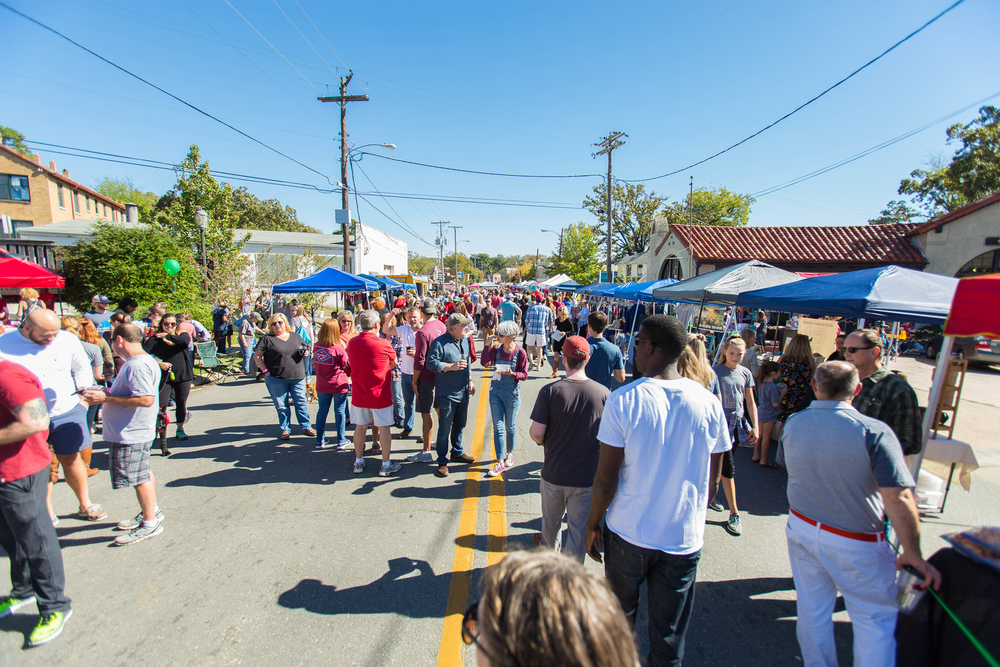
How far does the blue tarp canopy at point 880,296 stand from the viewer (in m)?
4.68

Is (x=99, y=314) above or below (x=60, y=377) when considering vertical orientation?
above


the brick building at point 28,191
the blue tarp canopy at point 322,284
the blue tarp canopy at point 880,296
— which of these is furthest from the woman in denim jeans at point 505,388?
the brick building at point 28,191

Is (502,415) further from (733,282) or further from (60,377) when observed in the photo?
(733,282)

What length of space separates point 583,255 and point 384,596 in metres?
41.3

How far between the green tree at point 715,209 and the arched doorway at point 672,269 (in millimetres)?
26537

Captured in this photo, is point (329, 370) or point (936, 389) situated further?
point (329, 370)

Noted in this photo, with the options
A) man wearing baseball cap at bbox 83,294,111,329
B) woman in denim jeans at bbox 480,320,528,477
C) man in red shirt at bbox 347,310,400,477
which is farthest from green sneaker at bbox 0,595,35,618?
man wearing baseball cap at bbox 83,294,111,329

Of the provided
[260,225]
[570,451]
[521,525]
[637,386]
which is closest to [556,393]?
[570,451]

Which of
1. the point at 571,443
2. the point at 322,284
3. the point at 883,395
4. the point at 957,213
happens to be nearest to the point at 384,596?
the point at 571,443

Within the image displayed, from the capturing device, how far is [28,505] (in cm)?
259

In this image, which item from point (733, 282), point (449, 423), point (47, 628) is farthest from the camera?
point (733, 282)

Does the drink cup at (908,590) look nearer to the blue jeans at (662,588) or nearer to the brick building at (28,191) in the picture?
the blue jeans at (662,588)

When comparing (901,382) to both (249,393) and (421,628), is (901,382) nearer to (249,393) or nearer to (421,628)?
(421,628)

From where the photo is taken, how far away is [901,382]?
327 centimetres
